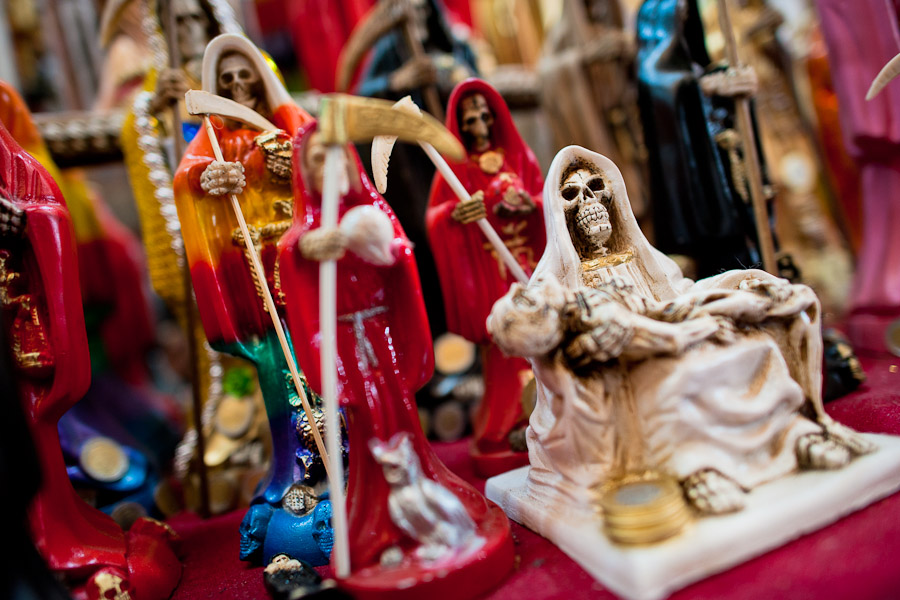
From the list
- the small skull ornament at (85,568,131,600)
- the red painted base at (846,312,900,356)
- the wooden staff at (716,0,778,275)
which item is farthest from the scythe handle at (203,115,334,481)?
the red painted base at (846,312,900,356)

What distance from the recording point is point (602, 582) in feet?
6.43

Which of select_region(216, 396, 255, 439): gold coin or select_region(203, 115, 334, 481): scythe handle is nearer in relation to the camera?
select_region(203, 115, 334, 481): scythe handle

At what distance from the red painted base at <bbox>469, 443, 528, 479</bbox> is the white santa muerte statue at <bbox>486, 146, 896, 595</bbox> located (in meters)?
0.66

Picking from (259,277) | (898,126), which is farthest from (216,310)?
(898,126)

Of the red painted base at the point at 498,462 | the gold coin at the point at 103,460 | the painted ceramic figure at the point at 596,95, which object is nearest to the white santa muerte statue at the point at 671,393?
the red painted base at the point at 498,462

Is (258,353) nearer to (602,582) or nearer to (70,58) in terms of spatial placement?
(602,582)

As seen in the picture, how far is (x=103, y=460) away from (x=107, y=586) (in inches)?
51.3

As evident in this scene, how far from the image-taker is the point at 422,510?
1.96 m

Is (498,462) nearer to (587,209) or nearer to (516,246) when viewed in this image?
(516,246)

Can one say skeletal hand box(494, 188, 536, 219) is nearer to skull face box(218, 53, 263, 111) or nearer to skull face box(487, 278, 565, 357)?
skull face box(487, 278, 565, 357)

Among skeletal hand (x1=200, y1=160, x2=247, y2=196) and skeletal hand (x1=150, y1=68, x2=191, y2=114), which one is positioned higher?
skeletal hand (x1=150, y1=68, x2=191, y2=114)

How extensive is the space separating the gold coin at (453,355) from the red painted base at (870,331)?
2.31 meters

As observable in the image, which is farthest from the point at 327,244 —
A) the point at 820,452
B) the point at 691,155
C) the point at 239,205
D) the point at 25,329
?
the point at 691,155

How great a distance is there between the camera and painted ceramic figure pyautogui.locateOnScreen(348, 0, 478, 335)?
13.9 ft
